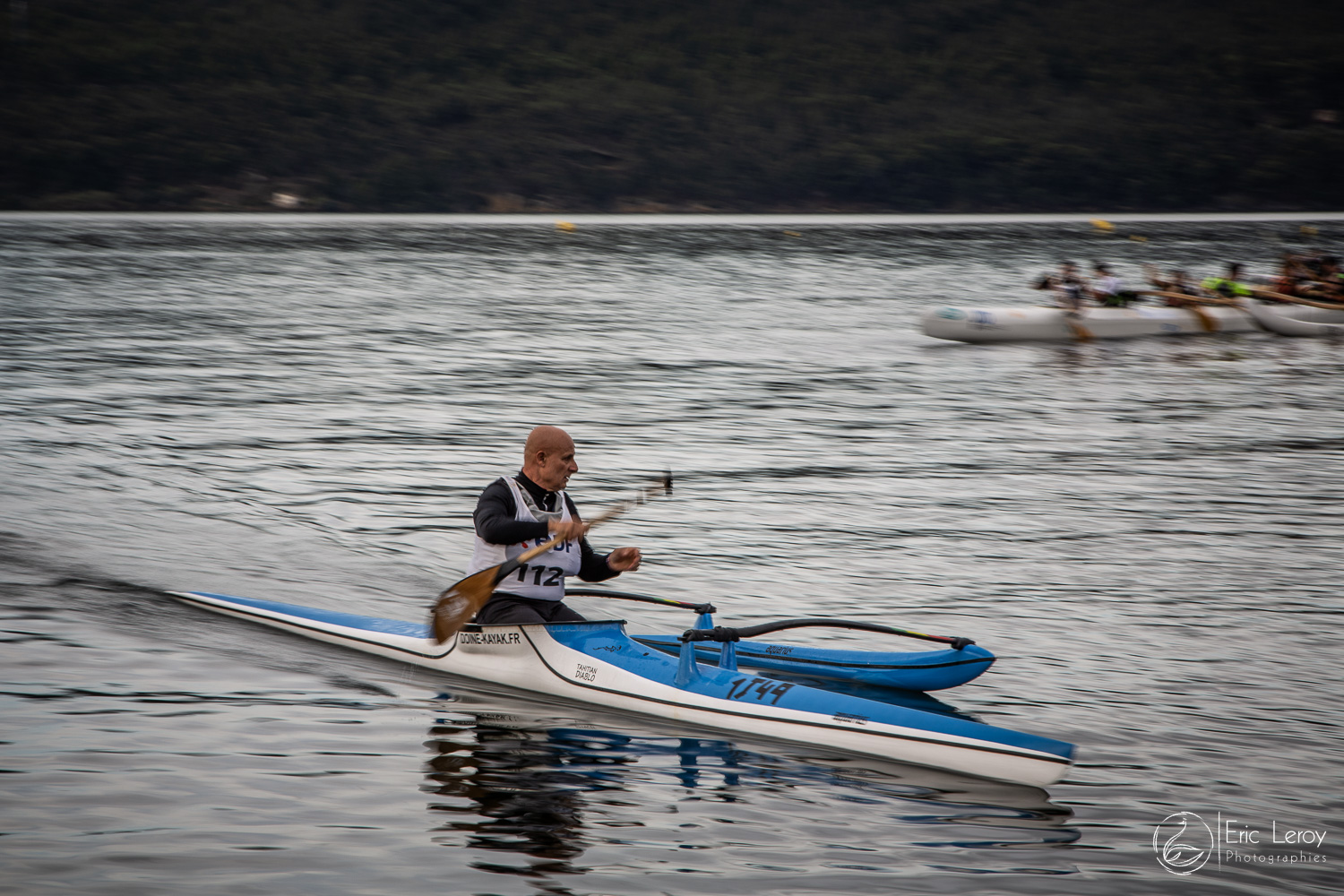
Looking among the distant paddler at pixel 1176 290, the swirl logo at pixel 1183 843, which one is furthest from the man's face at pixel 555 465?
the distant paddler at pixel 1176 290

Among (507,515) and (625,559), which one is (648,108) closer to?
(507,515)

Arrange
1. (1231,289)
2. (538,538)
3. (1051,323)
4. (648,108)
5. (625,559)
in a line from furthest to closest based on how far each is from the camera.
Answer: (648,108) → (1231,289) → (1051,323) → (538,538) → (625,559)

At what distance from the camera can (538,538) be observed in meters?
9.80

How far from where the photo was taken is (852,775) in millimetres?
8977

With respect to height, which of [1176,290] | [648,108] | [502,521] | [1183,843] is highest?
[648,108]

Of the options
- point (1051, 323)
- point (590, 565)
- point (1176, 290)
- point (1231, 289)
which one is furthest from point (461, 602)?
point (1231, 289)

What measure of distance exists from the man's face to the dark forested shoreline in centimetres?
10792

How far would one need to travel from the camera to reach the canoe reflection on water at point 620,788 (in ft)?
26.6

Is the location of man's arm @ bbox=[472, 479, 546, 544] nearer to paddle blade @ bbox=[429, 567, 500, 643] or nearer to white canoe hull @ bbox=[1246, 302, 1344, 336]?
paddle blade @ bbox=[429, 567, 500, 643]

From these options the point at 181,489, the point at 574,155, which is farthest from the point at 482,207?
the point at 181,489

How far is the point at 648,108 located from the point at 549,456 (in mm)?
133858

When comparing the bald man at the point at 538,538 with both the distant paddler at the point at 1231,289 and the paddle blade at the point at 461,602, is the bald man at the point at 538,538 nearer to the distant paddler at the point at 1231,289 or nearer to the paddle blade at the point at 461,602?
the paddle blade at the point at 461,602

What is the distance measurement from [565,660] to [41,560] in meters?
6.64

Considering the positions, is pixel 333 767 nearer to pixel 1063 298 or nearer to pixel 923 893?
pixel 923 893
